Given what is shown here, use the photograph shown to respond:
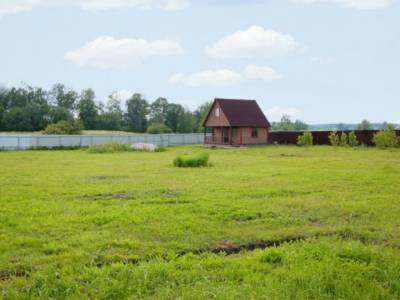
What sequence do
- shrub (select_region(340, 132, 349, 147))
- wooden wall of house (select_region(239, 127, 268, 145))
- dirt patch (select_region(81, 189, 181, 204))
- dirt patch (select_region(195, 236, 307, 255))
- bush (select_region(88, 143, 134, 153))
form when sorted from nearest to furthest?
dirt patch (select_region(195, 236, 307, 255)) → dirt patch (select_region(81, 189, 181, 204)) → bush (select_region(88, 143, 134, 153)) → shrub (select_region(340, 132, 349, 147)) → wooden wall of house (select_region(239, 127, 268, 145))

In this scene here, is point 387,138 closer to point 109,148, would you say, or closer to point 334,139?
point 334,139

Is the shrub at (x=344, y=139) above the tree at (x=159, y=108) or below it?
below

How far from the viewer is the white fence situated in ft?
112

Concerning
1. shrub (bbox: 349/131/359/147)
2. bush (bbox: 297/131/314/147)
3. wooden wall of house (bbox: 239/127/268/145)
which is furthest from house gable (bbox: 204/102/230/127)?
shrub (bbox: 349/131/359/147)

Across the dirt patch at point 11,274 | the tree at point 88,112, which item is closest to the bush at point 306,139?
the dirt patch at point 11,274

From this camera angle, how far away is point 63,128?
158 feet

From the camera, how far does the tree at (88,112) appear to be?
221ft

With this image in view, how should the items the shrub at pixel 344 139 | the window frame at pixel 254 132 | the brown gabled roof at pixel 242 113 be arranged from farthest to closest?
the window frame at pixel 254 132
the brown gabled roof at pixel 242 113
the shrub at pixel 344 139

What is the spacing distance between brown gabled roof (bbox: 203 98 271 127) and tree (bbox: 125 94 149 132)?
110 feet

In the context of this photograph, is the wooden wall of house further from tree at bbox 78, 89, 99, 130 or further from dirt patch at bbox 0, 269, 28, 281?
dirt patch at bbox 0, 269, 28, 281

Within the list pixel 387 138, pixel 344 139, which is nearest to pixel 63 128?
pixel 344 139

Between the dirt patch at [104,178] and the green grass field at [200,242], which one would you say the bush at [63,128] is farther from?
the green grass field at [200,242]

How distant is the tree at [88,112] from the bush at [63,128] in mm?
15119

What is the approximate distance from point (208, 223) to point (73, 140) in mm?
32560
